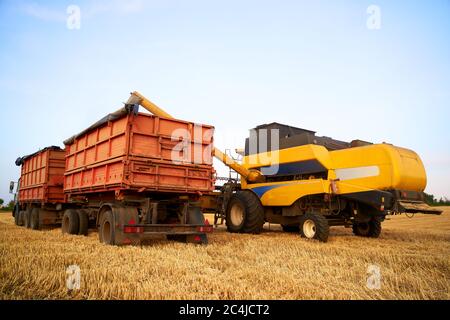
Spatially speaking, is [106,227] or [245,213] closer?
[106,227]

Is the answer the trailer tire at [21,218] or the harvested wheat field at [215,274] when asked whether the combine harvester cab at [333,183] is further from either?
the trailer tire at [21,218]

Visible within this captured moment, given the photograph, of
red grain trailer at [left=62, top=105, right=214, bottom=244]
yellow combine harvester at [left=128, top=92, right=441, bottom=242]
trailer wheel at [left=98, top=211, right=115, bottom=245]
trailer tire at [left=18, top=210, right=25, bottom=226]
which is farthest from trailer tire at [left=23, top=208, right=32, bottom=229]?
trailer wheel at [left=98, top=211, right=115, bottom=245]

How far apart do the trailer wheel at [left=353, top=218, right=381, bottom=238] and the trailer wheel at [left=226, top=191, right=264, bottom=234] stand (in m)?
2.93

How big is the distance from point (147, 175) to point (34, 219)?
7333mm

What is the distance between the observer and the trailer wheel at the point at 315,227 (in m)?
8.44

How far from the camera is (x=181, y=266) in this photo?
4.89 metres

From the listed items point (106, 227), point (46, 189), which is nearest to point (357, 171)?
point (106, 227)

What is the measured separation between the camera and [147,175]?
7.76m

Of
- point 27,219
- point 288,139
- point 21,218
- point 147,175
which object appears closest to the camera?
point 147,175

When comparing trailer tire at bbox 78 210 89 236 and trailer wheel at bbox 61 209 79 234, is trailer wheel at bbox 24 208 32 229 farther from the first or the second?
trailer tire at bbox 78 210 89 236

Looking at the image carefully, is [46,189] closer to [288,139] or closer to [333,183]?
[288,139]
